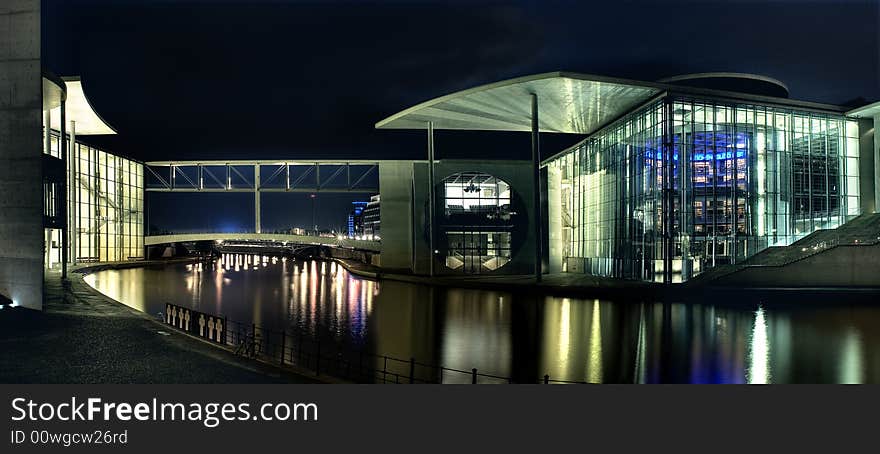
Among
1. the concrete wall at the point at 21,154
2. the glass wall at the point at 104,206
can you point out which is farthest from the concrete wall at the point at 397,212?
the concrete wall at the point at 21,154

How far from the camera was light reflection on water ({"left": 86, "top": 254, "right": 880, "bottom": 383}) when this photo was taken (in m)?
15.7

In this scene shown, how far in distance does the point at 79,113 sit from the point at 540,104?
112ft

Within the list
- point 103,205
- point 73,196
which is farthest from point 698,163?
point 103,205

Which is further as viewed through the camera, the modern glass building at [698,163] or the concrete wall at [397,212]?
the concrete wall at [397,212]

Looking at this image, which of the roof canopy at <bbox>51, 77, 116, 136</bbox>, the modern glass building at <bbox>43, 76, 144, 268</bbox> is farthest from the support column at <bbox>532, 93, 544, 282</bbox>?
the roof canopy at <bbox>51, 77, 116, 136</bbox>

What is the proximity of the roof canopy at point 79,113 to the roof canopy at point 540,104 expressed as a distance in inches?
784

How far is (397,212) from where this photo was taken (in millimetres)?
53281

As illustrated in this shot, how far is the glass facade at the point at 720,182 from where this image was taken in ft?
116

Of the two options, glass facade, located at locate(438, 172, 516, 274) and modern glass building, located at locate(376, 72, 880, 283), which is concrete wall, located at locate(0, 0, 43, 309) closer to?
modern glass building, located at locate(376, 72, 880, 283)

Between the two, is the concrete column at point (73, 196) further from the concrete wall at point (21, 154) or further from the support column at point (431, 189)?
the concrete wall at point (21, 154)

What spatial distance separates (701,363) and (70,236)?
5197cm

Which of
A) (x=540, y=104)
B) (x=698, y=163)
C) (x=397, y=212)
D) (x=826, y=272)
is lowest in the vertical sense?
(x=826, y=272)

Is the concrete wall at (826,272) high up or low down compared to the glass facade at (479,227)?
down

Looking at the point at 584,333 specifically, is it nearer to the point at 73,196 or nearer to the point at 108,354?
the point at 108,354
